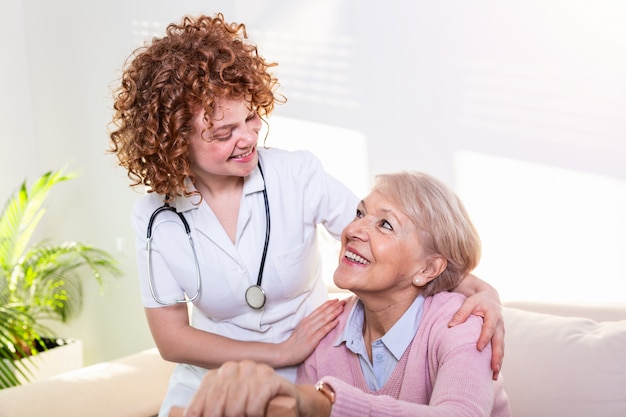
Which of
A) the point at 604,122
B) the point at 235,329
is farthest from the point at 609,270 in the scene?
the point at 235,329

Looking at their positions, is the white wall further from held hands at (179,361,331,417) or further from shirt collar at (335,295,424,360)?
held hands at (179,361,331,417)

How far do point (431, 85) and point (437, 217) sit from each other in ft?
4.18

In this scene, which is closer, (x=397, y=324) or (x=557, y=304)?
(x=397, y=324)

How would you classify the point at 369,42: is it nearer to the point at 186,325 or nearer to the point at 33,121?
the point at 186,325

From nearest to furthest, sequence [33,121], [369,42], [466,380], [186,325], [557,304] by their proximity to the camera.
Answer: [466,380] → [186,325] → [557,304] → [369,42] → [33,121]

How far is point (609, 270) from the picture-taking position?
2584 mm

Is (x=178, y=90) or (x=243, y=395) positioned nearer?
(x=243, y=395)

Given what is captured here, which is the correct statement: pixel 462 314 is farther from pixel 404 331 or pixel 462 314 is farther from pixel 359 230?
pixel 359 230

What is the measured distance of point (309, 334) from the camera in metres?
1.90

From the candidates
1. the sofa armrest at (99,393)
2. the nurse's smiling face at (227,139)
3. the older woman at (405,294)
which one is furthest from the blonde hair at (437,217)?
the sofa armrest at (99,393)

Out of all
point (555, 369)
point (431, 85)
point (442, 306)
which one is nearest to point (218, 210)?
point (442, 306)

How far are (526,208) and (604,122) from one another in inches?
15.6

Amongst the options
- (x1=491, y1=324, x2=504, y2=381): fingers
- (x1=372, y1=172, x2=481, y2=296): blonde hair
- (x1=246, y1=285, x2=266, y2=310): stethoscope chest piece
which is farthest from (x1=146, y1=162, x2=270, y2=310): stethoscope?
(x1=491, y1=324, x2=504, y2=381): fingers

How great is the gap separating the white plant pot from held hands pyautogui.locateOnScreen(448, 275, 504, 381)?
8.56 feet
